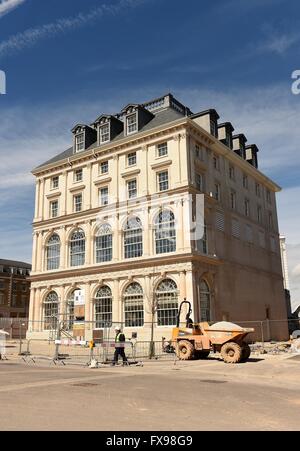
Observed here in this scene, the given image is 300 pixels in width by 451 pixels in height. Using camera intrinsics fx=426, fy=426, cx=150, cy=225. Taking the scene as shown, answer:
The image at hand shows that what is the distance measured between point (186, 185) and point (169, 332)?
12245 mm

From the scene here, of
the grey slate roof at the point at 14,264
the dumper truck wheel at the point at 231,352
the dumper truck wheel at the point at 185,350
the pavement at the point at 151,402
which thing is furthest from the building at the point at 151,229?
the grey slate roof at the point at 14,264

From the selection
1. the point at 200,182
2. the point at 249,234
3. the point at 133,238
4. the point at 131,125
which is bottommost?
the point at 133,238

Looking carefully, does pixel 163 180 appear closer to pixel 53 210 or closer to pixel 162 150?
pixel 162 150

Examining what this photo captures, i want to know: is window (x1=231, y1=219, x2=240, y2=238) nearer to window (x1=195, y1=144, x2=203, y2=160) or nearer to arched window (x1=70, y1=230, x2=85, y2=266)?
window (x1=195, y1=144, x2=203, y2=160)

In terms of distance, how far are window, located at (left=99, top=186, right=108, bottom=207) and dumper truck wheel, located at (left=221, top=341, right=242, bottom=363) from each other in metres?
23.4

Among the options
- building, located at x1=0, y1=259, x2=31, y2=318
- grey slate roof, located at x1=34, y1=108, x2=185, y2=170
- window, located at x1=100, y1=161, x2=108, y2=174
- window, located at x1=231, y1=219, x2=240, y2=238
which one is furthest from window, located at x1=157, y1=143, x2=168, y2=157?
building, located at x1=0, y1=259, x2=31, y2=318

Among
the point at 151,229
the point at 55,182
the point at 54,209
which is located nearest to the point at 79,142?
the point at 55,182

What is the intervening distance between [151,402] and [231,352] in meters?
12.6

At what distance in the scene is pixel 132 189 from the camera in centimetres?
4050

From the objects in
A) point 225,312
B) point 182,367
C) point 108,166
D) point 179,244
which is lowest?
point 182,367

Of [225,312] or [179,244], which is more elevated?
[179,244]

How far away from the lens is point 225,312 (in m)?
37.9
